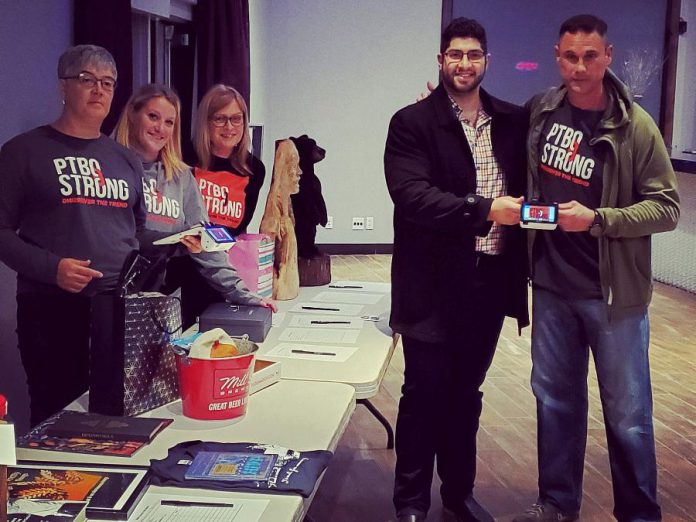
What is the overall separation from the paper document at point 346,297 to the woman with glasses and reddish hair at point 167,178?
0.48 meters

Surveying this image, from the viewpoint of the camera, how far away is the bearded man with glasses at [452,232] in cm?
248

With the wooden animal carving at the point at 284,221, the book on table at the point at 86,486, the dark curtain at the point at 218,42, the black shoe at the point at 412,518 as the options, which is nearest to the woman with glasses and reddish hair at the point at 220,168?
the wooden animal carving at the point at 284,221

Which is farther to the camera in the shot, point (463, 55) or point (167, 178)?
point (167, 178)

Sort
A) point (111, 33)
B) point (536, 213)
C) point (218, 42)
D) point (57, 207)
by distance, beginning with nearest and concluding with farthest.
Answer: point (57, 207) → point (536, 213) → point (111, 33) → point (218, 42)

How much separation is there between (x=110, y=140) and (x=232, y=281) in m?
0.53

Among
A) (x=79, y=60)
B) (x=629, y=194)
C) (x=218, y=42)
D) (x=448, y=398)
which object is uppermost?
(x=218, y=42)

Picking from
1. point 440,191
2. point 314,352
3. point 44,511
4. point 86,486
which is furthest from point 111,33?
point 44,511

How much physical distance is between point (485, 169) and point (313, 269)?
0.98 m

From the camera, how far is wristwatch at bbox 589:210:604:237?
2.50m

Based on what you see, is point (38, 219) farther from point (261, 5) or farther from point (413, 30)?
point (413, 30)

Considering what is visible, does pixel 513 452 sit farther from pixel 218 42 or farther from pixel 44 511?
pixel 218 42

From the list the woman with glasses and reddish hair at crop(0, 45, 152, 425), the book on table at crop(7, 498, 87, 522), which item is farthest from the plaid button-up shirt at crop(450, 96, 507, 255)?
the book on table at crop(7, 498, 87, 522)

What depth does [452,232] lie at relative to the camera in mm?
2520

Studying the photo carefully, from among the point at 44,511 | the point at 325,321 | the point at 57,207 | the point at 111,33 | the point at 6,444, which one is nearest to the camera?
the point at 6,444
